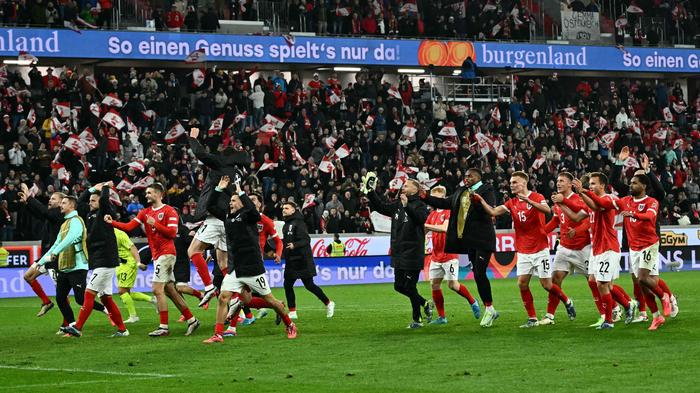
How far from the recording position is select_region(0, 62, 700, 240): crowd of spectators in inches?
1441

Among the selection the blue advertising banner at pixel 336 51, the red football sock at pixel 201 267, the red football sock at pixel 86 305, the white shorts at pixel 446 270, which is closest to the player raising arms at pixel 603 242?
the white shorts at pixel 446 270

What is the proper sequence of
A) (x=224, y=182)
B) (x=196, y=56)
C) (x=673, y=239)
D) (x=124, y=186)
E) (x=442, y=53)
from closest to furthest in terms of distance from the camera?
(x=224, y=182)
(x=124, y=186)
(x=673, y=239)
(x=196, y=56)
(x=442, y=53)

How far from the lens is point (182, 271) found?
81.7 feet

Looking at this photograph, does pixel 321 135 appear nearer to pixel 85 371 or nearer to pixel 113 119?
pixel 113 119

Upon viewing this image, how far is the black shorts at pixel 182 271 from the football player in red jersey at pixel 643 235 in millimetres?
9459

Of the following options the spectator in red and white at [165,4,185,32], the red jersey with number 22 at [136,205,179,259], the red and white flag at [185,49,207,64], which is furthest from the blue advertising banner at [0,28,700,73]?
the red jersey with number 22 at [136,205,179,259]

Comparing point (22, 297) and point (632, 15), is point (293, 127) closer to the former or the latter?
point (22, 297)

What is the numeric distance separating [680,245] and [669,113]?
14127mm

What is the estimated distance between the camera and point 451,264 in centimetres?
2103

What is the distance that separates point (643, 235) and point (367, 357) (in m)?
5.47

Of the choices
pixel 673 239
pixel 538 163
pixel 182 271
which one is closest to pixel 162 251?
pixel 182 271

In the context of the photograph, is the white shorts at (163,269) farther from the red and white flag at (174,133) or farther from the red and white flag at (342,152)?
the red and white flag at (342,152)

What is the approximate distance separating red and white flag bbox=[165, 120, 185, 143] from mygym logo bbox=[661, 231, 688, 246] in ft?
52.0

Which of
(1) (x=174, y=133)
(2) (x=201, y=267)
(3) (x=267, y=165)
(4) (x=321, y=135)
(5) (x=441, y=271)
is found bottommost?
(5) (x=441, y=271)
